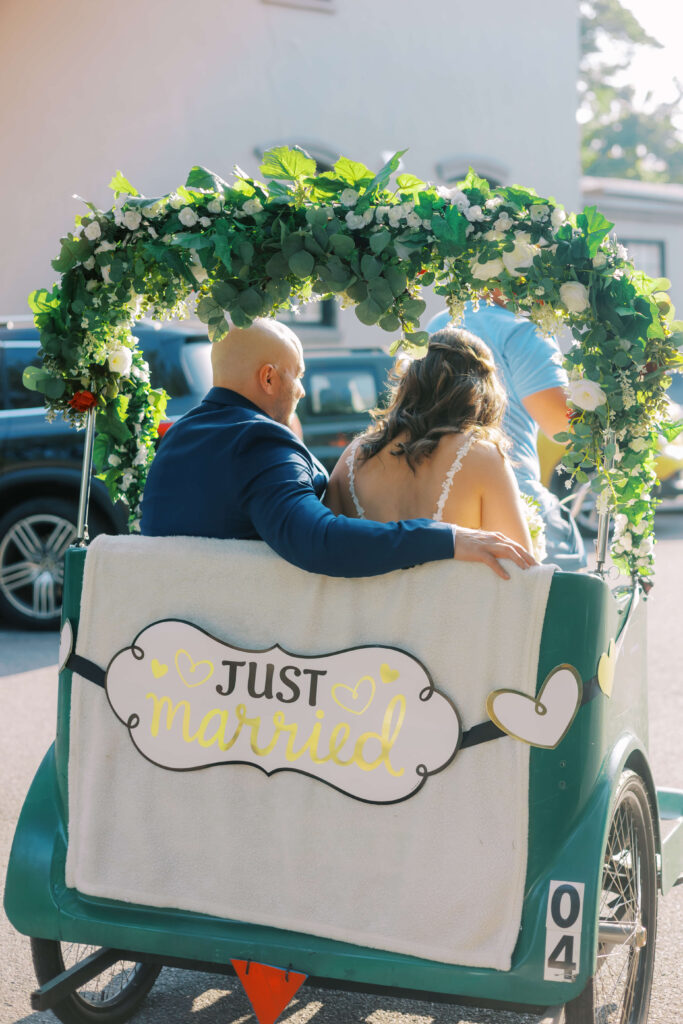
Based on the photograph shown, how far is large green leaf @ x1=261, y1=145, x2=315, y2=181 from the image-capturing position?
286 centimetres

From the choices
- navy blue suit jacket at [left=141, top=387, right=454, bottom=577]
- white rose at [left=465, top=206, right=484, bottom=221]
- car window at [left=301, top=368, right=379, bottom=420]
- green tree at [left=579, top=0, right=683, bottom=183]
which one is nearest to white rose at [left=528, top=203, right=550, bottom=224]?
white rose at [left=465, top=206, right=484, bottom=221]

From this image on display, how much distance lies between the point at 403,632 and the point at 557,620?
31cm

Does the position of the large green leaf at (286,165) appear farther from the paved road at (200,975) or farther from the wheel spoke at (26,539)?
the wheel spoke at (26,539)

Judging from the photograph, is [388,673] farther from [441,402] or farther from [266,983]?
[441,402]

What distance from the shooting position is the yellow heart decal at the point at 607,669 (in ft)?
8.34

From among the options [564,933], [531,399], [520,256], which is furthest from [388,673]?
[531,399]

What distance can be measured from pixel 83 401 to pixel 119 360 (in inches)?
7.0

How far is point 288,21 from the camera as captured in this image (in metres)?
A: 14.2

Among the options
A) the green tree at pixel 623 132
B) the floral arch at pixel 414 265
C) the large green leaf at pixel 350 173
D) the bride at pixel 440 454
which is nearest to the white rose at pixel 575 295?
the floral arch at pixel 414 265

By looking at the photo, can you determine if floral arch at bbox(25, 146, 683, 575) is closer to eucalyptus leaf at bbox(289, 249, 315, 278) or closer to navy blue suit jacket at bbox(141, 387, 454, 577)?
eucalyptus leaf at bbox(289, 249, 315, 278)

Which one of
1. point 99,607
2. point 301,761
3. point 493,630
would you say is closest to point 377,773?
point 301,761

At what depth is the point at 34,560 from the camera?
24.9ft

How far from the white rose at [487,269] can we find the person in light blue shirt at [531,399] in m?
0.94

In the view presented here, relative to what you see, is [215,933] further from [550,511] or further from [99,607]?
[550,511]
